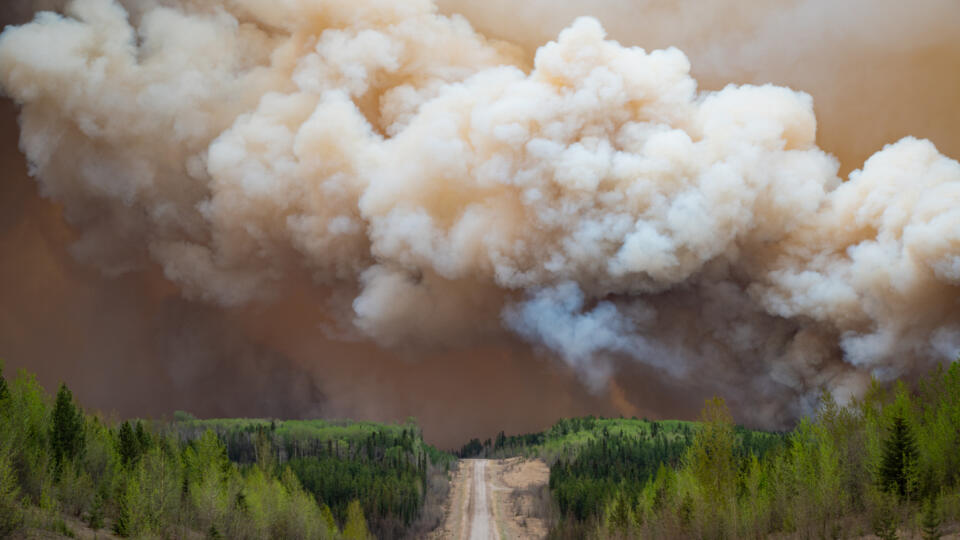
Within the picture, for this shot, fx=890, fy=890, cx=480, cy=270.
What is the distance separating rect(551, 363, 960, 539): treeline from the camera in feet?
136

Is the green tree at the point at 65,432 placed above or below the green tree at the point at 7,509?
above

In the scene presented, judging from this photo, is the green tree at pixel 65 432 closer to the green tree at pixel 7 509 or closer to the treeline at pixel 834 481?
the green tree at pixel 7 509

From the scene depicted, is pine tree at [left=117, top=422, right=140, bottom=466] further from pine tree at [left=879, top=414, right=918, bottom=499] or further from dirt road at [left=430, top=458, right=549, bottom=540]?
dirt road at [left=430, top=458, right=549, bottom=540]

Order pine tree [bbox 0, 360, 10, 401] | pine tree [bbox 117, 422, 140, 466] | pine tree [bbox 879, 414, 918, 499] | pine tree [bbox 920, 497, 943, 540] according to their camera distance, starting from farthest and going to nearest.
Result: pine tree [bbox 117, 422, 140, 466] → pine tree [bbox 0, 360, 10, 401] → pine tree [bbox 879, 414, 918, 499] → pine tree [bbox 920, 497, 943, 540]

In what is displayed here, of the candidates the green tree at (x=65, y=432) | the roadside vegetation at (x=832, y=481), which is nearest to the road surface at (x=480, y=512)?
the roadside vegetation at (x=832, y=481)

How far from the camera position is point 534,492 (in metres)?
116

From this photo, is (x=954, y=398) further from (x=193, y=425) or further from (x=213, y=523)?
(x=193, y=425)

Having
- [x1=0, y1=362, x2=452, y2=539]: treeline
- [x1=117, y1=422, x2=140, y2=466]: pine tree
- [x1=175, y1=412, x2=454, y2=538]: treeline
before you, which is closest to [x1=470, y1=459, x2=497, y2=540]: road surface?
[x1=175, y1=412, x2=454, y2=538]: treeline

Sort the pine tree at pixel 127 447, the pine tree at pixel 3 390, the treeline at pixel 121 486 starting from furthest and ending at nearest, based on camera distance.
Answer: the pine tree at pixel 127 447
the pine tree at pixel 3 390
the treeline at pixel 121 486

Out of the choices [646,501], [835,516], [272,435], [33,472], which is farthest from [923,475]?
[272,435]

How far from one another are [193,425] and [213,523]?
97318 mm

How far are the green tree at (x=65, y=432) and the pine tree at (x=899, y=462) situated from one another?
40.5 meters

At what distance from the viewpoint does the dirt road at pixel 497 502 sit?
100 meters

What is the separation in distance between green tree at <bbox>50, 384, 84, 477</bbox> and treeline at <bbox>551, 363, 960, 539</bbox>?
115 feet
